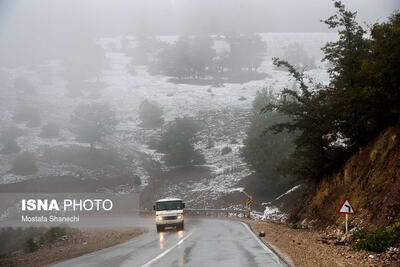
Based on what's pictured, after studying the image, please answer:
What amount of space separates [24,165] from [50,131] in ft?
56.0

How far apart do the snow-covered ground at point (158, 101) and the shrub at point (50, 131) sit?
5.22ft

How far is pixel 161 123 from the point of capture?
297 feet

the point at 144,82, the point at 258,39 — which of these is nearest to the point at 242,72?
the point at 258,39

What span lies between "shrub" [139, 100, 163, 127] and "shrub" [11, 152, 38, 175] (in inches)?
1216

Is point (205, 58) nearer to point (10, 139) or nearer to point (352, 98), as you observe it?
point (10, 139)

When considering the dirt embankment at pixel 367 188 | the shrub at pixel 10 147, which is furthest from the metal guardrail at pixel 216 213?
the shrub at pixel 10 147

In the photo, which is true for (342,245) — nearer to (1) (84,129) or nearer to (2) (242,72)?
(1) (84,129)

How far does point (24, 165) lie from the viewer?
63125 millimetres

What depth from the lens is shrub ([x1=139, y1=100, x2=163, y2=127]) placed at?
89.9m

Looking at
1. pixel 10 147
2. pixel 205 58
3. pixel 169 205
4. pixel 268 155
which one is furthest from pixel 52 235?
pixel 205 58

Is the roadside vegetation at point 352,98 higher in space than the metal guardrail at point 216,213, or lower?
higher

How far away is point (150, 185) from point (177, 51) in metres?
75.4

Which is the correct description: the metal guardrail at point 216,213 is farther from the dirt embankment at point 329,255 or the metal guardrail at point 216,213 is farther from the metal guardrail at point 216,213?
the dirt embankment at point 329,255

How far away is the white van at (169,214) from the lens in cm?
2712
